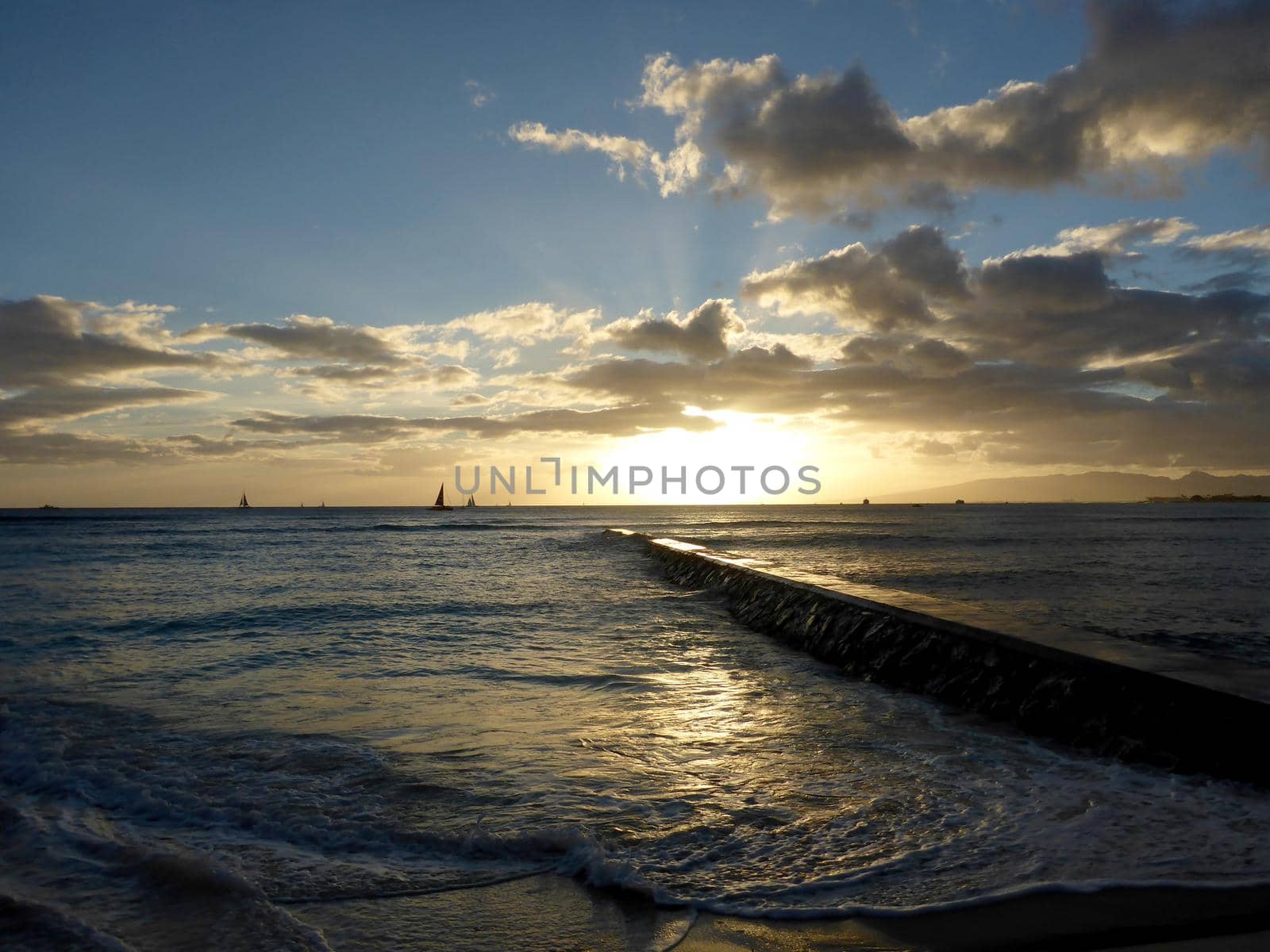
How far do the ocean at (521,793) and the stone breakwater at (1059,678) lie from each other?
36 cm

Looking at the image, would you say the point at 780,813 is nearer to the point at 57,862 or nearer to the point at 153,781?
the point at 57,862

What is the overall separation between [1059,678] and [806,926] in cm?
493

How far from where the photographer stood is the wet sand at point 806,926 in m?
3.08

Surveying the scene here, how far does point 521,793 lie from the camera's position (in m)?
5.09

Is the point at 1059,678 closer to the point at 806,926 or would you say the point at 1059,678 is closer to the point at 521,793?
the point at 806,926

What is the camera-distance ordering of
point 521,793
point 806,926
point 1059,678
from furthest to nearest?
point 1059,678 → point 521,793 → point 806,926

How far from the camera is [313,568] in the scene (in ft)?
85.8

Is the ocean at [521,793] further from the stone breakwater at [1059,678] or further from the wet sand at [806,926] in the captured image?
the stone breakwater at [1059,678]

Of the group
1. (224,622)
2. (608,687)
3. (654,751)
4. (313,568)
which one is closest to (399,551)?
(313,568)

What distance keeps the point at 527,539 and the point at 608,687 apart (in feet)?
131

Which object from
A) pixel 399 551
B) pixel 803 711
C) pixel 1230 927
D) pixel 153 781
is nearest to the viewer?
pixel 1230 927

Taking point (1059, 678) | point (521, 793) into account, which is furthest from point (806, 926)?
point (1059, 678)

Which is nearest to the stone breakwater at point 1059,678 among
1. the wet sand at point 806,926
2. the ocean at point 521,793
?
the ocean at point 521,793

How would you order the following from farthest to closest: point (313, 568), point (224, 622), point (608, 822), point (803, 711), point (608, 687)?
point (313, 568) → point (224, 622) → point (608, 687) → point (803, 711) → point (608, 822)
